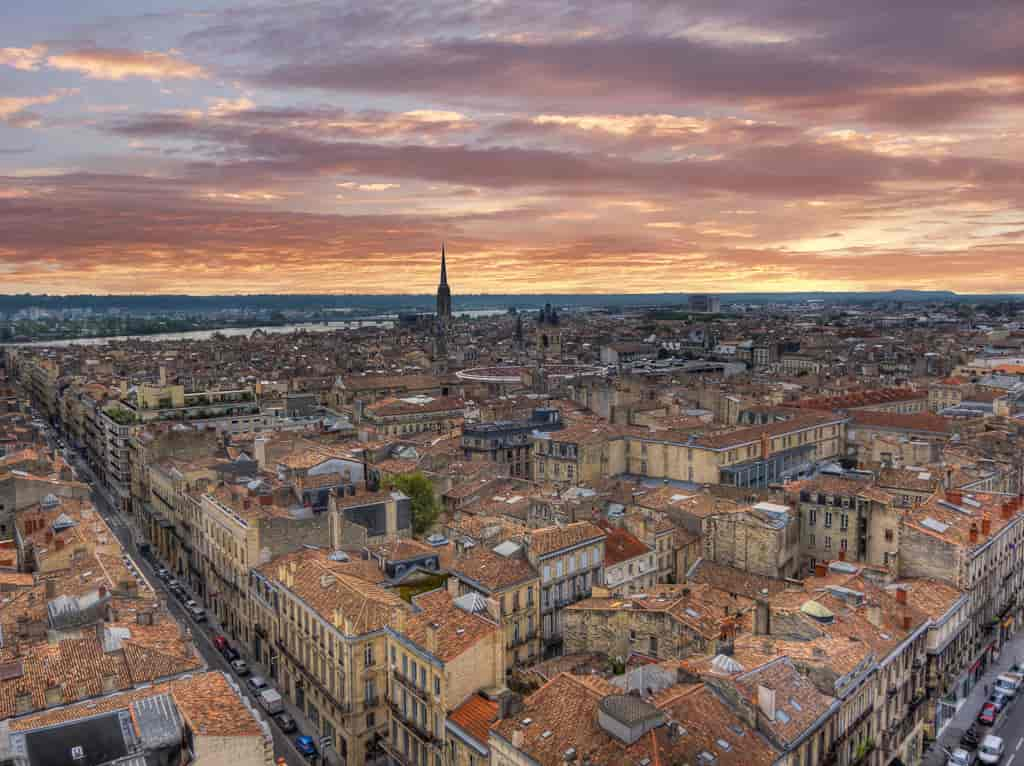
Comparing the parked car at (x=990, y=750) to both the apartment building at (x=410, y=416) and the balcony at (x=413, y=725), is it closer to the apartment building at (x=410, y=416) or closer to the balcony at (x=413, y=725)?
the balcony at (x=413, y=725)

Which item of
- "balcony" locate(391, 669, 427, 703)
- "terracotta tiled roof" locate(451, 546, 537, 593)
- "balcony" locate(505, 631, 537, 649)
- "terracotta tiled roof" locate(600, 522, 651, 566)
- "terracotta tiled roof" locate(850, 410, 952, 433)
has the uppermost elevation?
"terracotta tiled roof" locate(451, 546, 537, 593)

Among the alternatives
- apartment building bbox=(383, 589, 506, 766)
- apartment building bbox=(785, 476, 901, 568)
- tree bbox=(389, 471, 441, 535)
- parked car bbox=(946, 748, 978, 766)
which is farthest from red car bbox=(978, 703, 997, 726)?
tree bbox=(389, 471, 441, 535)

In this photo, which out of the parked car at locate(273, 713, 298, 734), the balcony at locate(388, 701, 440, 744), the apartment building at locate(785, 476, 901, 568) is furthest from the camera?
the apartment building at locate(785, 476, 901, 568)

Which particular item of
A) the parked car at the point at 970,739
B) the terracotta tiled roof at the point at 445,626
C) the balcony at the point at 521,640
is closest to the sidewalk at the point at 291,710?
the terracotta tiled roof at the point at 445,626

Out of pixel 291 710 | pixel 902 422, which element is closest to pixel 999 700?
pixel 291 710

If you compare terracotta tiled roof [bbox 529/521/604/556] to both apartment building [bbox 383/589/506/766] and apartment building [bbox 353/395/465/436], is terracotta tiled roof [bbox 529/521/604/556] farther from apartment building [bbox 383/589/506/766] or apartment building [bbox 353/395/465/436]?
apartment building [bbox 353/395/465/436]
